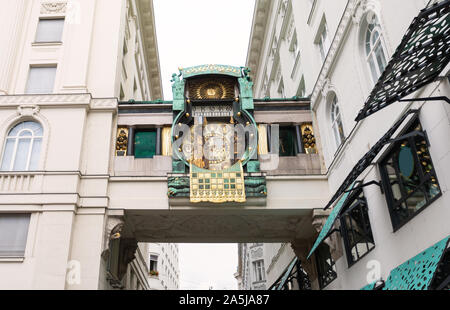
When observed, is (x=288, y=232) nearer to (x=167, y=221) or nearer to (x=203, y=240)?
(x=203, y=240)

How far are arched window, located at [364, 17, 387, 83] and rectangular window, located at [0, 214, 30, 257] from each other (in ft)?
42.7

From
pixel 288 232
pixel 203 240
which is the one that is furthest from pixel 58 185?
pixel 288 232

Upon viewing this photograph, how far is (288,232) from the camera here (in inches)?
779

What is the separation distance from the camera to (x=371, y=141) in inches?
488

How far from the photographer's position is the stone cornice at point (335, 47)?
45.6 feet

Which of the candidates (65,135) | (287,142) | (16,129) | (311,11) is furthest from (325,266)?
(16,129)

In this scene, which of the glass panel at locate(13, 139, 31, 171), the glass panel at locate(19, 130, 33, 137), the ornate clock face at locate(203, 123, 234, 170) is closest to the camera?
the glass panel at locate(13, 139, 31, 171)

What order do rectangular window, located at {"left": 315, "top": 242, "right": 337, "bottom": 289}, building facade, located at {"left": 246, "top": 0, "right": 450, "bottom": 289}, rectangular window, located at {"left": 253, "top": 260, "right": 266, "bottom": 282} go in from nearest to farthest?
1. building facade, located at {"left": 246, "top": 0, "right": 450, "bottom": 289}
2. rectangular window, located at {"left": 315, "top": 242, "right": 337, "bottom": 289}
3. rectangular window, located at {"left": 253, "top": 260, "right": 266, "bottom": 282}

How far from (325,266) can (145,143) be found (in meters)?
9.21

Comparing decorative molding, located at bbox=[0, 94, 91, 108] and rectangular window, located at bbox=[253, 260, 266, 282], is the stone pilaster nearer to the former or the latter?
decorative molding, located at bbox=[0, 94, 91, 108]

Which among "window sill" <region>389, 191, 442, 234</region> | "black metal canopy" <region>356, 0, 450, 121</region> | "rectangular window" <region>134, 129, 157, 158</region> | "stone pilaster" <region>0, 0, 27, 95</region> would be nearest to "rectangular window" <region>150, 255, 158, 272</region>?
"rectangular window" <region>134, 129, 157, 158</region>

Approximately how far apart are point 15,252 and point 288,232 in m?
11.4

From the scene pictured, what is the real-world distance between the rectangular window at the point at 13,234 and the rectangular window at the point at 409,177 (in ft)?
40.5

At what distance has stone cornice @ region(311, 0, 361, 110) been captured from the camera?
13.9m
